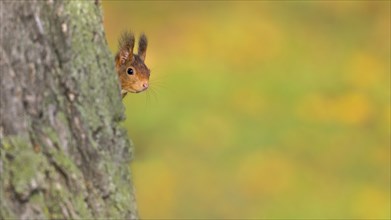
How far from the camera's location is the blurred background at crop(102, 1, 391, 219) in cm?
628

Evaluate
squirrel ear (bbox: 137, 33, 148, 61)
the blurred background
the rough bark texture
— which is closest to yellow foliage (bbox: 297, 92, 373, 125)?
the blurred background

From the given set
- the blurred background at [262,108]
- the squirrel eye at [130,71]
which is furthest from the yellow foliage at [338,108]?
the squirrel eye at [130,71]

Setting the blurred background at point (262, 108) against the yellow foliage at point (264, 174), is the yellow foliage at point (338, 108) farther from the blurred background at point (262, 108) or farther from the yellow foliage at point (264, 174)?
the yellow foliage at point (264, 174)

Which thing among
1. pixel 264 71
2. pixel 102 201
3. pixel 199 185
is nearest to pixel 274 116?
pixel 264 71

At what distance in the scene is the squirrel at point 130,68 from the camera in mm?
4289

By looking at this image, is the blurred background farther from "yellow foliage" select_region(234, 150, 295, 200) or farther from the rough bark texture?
the rough bark texture

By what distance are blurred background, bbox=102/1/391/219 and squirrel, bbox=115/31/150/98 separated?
4.94 ft

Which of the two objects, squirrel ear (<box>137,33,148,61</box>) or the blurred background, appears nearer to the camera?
squirrel ear (<box>137,33,148,61</box>)

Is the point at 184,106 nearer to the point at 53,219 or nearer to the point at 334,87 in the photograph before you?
the point at 334,87

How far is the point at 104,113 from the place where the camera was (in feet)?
8.57

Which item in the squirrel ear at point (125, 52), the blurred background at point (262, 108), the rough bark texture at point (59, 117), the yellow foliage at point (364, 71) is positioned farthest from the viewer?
the yellow foliage at point (364, 71)

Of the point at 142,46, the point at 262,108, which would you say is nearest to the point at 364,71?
the point at 262,108

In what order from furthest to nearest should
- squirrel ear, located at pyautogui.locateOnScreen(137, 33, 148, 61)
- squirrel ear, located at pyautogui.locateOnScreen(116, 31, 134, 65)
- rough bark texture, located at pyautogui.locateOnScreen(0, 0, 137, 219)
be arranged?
squirrel ear, located at pyautogui.locateOnScreen(137, 33, 148, 61), squirrel ear, located at pyautogui.locateOnScreen(116, 31, 134, 65), rough bark texture, located at pyautogui.locateOnScreen(0, 0, 137, 219)

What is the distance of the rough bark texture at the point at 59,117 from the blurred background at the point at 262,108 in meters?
3.13
